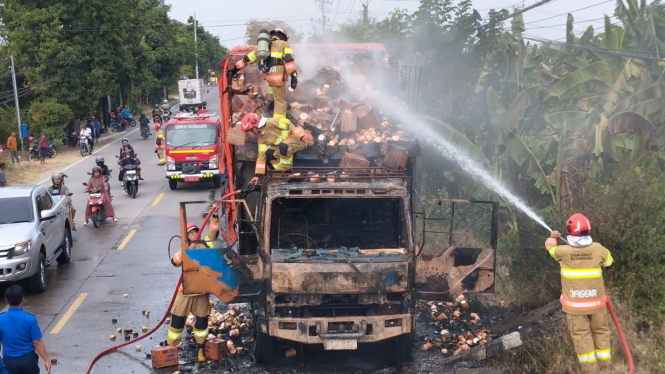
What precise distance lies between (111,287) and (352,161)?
540 cm

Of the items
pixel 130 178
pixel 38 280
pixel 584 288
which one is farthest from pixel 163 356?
pixel 130 178

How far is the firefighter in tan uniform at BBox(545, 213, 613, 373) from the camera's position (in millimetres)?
7148

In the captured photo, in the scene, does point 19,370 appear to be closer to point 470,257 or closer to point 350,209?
point 350,209

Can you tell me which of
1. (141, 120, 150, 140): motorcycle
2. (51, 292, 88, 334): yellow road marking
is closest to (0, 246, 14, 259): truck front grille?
(51, 292, 88, 334): yellow road marking

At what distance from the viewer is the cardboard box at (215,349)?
8.73m

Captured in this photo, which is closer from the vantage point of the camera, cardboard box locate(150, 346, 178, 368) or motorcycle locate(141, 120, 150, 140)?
cardboard box locate(150, 346, 178, 368)

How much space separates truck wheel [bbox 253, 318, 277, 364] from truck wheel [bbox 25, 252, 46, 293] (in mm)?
4835

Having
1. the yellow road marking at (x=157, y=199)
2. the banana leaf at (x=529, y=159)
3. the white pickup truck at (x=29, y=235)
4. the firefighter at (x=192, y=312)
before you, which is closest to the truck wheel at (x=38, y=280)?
the white pickup truck at (x=29, y=235)

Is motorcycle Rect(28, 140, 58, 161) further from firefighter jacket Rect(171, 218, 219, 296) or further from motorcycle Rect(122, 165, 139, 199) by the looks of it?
firefighter jacket Rect(171, 218, 219, 296)

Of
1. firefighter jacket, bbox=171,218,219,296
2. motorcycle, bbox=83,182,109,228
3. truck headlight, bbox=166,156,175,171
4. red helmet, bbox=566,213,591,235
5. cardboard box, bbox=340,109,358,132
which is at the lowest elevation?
motorcycle, bbox=83,182,109,228

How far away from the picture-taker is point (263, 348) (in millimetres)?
8531

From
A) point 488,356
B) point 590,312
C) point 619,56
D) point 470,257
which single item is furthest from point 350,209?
point 619,56

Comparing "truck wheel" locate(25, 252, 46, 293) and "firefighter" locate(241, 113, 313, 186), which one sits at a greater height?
"firefighter" locate(241, 113, 313, 186)

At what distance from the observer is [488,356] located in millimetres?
8500
